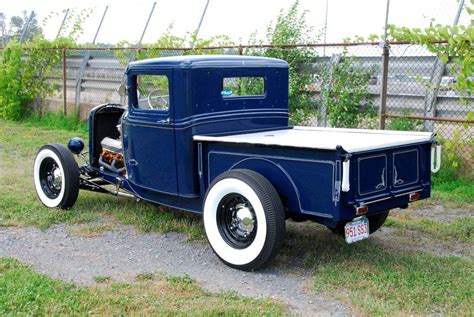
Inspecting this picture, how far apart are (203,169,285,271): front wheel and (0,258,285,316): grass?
48 centimetres

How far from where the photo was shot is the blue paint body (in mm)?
4512

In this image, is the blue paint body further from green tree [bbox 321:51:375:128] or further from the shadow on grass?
green tree [bbox 321:51:375:128]

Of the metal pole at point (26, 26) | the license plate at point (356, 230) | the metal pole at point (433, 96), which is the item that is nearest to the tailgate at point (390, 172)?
the license plate at point (356, 230)

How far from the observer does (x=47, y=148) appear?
6.54 m

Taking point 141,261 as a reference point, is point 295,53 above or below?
above

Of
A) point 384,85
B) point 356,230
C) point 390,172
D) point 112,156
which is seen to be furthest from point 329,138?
point 384,85

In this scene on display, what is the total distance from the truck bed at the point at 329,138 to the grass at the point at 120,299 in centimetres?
116

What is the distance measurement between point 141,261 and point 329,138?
1861 millimetres

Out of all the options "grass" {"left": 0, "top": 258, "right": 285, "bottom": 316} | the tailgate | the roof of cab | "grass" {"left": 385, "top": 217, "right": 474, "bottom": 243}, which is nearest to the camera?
"grass" {"left": 0, "top": 258, "right": 285, "bottom": 316}

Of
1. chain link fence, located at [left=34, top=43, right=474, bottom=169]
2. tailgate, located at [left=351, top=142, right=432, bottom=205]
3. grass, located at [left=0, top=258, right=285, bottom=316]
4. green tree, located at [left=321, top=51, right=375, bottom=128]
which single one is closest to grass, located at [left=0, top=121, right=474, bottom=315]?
grass, located at [left=0, top=258, right=285, bottom=316]

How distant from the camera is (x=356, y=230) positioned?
187 inches

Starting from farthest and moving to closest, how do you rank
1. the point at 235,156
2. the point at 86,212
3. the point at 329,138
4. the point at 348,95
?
1. the point at 348,95
2. the point at 86,212
3. the point at 329,138
4. the point at 235,156

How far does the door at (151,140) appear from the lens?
17.9 ft

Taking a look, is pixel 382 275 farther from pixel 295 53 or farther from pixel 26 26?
pixel 26 26
